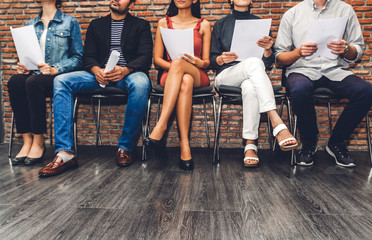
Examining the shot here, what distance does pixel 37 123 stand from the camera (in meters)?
1.91

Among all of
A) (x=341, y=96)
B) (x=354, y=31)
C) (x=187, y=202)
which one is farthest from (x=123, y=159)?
(x=354, y=31)

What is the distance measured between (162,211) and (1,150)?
7.33ft

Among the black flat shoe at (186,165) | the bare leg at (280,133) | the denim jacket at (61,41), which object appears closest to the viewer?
the bare leg at (280,133)

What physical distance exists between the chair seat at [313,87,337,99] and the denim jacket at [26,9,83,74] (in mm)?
2073

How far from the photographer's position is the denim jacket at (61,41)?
2201 millimetres

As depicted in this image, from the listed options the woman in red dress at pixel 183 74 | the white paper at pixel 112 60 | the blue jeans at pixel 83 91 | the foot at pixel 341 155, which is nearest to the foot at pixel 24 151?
the blue jeans at pixel 83 91

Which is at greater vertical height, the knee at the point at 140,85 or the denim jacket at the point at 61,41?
the denim jacket at the point at 61,41

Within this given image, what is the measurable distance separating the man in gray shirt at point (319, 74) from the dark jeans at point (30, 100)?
6.48 feet

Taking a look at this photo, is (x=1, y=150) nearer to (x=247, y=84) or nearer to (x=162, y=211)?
(x=162, y=211)

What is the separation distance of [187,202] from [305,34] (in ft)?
5.80

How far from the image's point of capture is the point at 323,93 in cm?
194

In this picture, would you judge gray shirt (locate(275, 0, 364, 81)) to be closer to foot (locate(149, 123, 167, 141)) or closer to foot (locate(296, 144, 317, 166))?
foot (locate(296, 144, 317, 166))

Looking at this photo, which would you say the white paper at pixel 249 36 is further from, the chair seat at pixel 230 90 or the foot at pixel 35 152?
the foot at pixel 35 152

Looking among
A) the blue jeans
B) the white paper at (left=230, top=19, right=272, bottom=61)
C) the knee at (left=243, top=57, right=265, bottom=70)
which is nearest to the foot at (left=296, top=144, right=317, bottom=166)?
the knee at (left=243, top=57, right=265, bottom=70)
